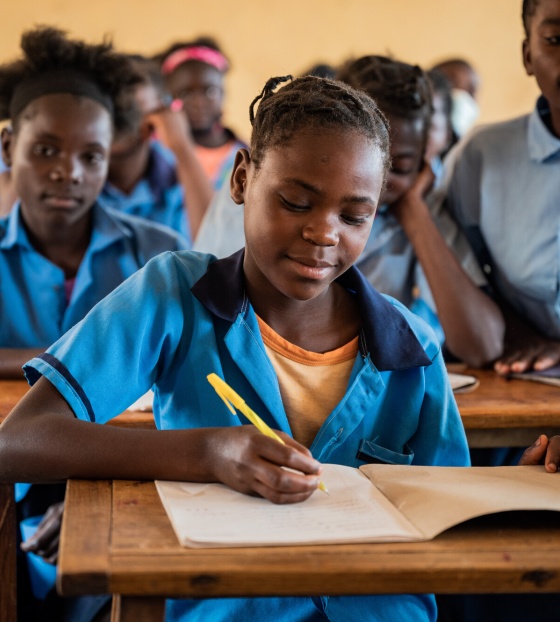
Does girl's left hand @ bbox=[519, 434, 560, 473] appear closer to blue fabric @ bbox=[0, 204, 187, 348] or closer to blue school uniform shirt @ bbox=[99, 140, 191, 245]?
blue fabric @ bbox=[0, 204, 187, 348]

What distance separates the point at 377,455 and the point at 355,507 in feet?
1.09

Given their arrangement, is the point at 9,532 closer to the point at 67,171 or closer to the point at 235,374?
the point at 235,374

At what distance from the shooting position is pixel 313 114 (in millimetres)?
1247

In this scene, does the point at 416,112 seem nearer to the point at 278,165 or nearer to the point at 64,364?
the point at 278,165

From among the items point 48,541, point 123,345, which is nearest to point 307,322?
point 123,345

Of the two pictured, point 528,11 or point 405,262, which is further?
point 405,262

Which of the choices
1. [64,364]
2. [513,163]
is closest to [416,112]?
[513,163]

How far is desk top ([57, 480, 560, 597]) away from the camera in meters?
0.84

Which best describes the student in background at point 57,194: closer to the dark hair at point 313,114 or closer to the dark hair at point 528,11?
the dark hair at point 313,114

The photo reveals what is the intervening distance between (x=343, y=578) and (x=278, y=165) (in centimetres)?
Answer: 61

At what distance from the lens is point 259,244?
127cm

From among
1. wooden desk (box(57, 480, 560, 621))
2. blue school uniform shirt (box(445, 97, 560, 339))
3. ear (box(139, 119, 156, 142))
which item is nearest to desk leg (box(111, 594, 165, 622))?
wooden desk (box(57, 480, 560, 621))

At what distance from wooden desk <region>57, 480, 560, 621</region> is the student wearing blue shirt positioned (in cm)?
18

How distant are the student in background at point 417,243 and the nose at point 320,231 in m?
0.92
